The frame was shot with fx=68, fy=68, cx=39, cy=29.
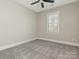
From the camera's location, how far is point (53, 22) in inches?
191

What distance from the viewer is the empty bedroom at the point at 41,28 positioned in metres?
3.24

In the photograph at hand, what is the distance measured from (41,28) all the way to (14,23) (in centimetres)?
230

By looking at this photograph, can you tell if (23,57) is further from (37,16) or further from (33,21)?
(37,16)

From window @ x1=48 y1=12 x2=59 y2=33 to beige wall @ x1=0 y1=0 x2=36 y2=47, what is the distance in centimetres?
135

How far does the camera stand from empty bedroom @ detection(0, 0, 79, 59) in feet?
10.6

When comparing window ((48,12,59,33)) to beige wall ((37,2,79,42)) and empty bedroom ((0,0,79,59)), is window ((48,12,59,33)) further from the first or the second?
beige wall ((37,2,79,42))

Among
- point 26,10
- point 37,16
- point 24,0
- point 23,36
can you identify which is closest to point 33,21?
point 37,16

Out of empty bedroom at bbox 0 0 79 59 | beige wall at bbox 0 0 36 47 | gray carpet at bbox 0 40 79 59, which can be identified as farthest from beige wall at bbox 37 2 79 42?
beige wall at bbox 0 0 36 47

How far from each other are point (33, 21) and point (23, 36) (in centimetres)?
149

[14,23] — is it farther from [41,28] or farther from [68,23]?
Answer: [68,23]

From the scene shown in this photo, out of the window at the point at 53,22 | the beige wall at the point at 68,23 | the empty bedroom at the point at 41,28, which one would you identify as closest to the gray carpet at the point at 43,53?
the empty bedroom at the point at 41,28

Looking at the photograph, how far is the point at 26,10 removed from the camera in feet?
15.5

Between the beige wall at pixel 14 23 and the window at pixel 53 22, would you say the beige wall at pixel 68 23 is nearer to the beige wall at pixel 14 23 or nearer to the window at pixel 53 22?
the window at pixel 53 22

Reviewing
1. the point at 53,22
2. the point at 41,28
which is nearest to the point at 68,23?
the point at 53,22
